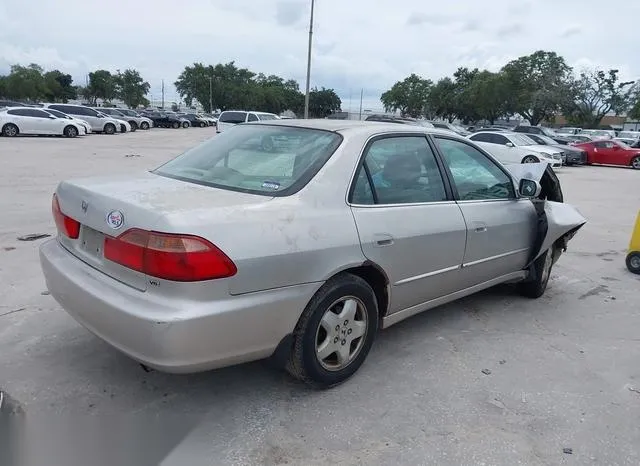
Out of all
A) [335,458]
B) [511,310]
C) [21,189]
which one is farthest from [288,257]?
[21,189]

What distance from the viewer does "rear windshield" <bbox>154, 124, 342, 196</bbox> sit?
121 inches

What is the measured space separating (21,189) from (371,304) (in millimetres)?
8619

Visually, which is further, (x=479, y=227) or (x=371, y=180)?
(x=479, y=227)

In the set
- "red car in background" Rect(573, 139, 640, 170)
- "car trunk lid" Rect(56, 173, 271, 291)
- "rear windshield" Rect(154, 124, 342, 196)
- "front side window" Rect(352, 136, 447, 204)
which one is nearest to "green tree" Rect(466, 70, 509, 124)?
"red car in background" Rect(573, 139, 640, 170)

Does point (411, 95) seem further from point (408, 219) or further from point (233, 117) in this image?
point (408, 219)

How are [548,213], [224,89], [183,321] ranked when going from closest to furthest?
1. [183,321]
2. [548,213]
3. [224,89]

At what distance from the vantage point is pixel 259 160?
337 cm

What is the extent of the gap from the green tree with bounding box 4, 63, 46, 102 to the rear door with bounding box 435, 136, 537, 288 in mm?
83725

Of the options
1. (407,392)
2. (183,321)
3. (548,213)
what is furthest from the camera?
(548,213)

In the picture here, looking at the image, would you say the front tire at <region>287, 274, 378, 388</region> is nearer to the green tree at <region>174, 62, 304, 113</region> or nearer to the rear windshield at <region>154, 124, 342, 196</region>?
the rear windshield at <region>154, 124, 342, 196</region>

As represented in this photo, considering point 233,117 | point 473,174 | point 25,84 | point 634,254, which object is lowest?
point 634,254

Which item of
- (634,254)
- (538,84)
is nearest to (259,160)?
→ (634,254)

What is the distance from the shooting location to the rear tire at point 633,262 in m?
5.97

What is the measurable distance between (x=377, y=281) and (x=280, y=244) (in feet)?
2.90
